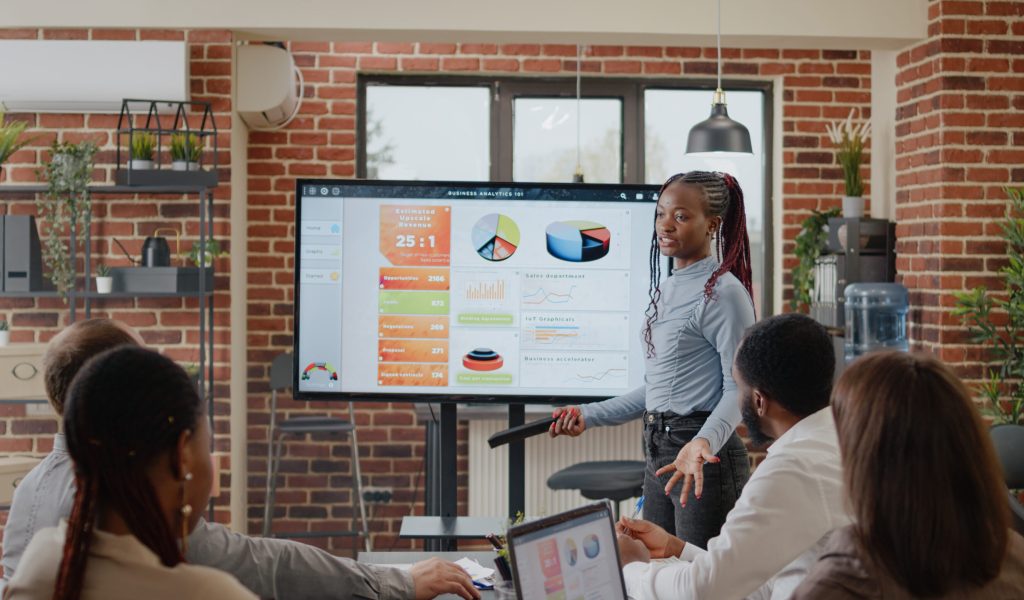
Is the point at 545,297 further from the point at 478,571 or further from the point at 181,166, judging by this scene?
the point at 181,166

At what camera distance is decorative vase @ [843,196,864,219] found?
187 inches

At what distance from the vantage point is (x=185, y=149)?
13.7 ft

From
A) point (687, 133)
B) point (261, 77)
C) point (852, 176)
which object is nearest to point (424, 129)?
point (261, 77)

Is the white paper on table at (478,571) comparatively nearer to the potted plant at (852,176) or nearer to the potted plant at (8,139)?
the potted plant at (8,139)

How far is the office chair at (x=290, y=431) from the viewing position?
491 centimetres

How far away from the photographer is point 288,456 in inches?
210

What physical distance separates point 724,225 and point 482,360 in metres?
0.75

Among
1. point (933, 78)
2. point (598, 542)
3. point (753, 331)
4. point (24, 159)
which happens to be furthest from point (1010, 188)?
point (24, 159)

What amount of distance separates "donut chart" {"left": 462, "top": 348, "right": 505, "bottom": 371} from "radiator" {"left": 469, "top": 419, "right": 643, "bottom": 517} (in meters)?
2.41

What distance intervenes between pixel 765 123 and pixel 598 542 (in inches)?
169

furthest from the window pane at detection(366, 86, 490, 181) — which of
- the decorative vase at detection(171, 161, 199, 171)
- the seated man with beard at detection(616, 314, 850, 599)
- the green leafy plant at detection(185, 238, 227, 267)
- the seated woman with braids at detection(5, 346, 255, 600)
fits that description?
the seated woman with braids at detection(5, 346, 255, 600)

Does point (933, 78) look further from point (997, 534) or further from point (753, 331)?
point (997, 534)

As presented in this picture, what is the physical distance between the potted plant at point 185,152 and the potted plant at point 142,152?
0.09 meters

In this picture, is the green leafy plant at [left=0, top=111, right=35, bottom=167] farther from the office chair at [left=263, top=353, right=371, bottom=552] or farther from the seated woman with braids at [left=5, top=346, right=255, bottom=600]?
the seated woman with braids at [left=5, top=346, right=255, bottom=600]
